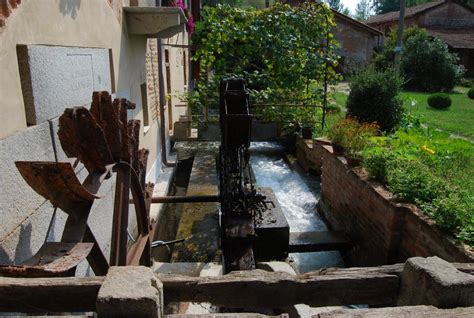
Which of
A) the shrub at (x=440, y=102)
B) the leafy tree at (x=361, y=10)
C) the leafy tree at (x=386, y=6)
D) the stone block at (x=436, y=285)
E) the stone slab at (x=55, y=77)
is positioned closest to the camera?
the stone block at (x=436, y=285)

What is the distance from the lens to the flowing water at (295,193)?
588 centimetres

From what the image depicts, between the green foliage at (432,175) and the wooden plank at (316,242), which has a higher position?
the green foliage at (432,175)

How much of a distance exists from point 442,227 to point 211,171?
17.5 ft

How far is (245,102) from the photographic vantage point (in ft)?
16.5

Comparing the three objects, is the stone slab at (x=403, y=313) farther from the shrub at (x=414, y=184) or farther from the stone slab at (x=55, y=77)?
the shrub at (x=414, y=184)

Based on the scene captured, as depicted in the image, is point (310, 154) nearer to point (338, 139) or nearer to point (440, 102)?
point (338, 139)

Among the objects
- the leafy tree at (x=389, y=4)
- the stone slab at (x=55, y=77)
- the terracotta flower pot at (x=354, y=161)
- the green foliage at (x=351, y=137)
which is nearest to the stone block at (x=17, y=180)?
the stone slab at (x=55, y=77)

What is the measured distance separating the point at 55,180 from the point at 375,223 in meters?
4.40

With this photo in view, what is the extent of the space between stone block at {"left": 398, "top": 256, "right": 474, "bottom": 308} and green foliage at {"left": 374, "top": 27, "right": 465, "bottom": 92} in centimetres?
2240

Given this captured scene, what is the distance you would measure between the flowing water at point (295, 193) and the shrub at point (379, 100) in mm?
2022

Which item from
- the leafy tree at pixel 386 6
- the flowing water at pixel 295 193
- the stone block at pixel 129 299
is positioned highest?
the leafy tree at pixel 386 6

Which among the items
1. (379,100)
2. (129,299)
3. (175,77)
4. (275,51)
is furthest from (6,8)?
(175,77)

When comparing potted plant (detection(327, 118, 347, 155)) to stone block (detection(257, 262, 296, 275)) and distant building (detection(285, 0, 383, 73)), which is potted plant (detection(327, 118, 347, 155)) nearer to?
stone block (detection(257, 262, 296, 275))

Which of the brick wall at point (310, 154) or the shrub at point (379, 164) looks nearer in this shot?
the shrub at point (379, 164)
